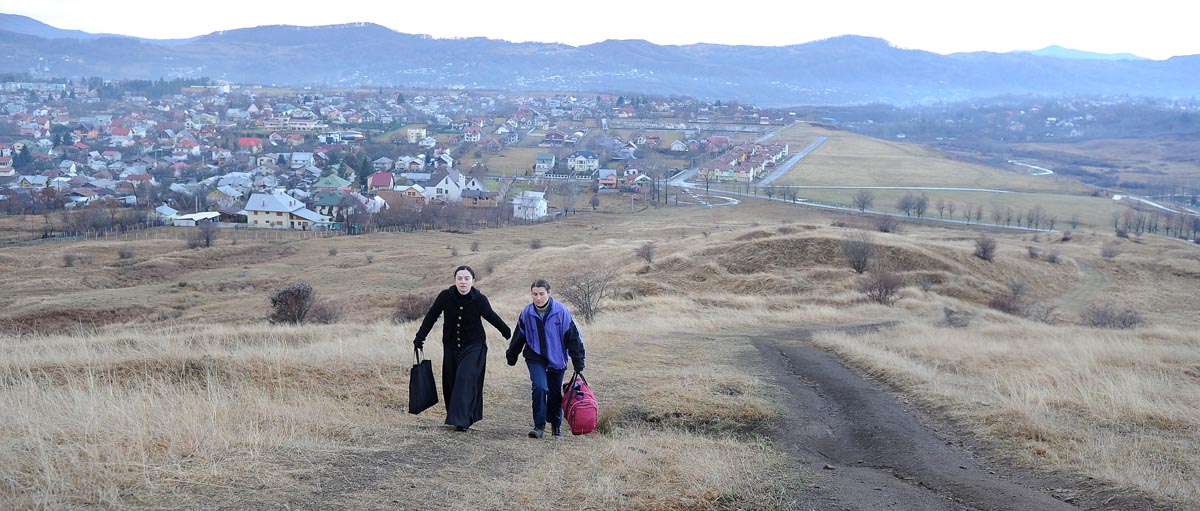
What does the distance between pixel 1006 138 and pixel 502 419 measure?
177 meters

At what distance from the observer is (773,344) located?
14992mm

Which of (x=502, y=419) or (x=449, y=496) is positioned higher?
(x=449, y=496)

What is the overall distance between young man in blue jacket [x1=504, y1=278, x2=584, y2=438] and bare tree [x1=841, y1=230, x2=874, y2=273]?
24659mm

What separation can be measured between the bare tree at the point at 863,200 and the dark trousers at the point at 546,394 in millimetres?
65936

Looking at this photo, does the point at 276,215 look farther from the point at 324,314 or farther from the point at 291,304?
the point at 291,304

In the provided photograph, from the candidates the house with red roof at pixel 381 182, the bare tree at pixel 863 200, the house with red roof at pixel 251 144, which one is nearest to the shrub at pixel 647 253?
the bare tree at pixel 863 200

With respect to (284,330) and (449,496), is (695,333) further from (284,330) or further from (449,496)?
(449,496)

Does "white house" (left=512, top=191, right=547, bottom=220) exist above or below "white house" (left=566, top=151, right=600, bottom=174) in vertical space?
below

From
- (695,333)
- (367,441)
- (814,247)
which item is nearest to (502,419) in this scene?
(367,441)

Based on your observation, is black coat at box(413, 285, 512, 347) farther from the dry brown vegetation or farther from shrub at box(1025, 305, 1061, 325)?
shrub at box(1025, 305, 1061, 325)

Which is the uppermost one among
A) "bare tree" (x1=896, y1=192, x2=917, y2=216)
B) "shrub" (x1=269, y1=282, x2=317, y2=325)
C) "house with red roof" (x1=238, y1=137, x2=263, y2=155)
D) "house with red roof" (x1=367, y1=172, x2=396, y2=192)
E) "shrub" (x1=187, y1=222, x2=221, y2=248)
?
"house with red roof" (x1=238, y1=137, x2=263, y2=155)

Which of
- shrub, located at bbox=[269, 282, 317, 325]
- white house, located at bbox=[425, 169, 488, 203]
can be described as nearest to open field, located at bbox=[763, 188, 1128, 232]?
white house, located at bbox=[425, 169, 488, 203]

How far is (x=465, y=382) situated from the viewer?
6910mm

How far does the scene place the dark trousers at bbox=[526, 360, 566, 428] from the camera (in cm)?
705
